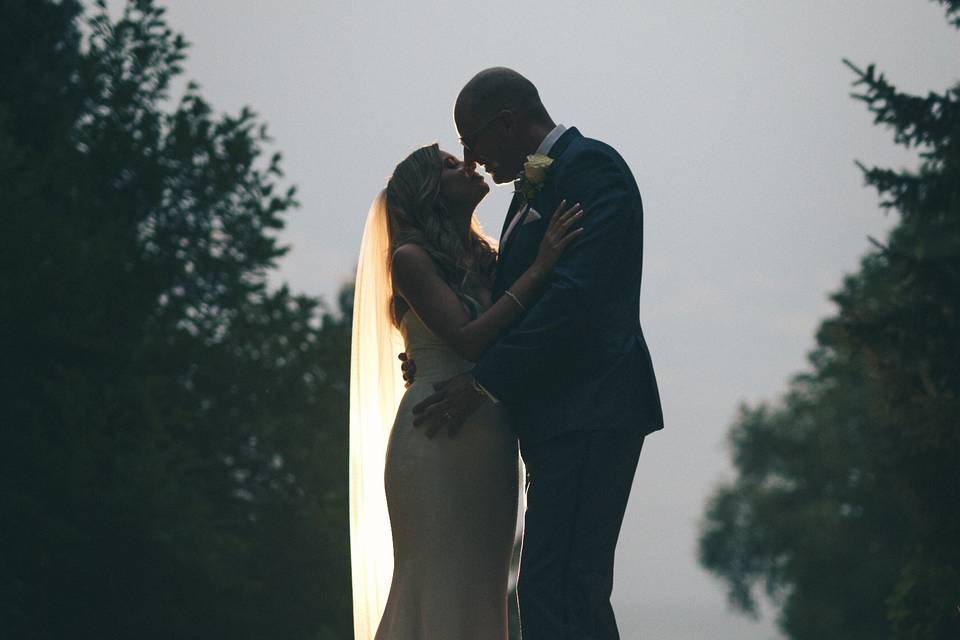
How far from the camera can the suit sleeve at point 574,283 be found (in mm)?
4281

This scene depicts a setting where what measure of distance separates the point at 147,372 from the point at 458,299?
39.5ft

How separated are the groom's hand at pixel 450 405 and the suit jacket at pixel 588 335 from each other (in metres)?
0.30

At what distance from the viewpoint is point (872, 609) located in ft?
109

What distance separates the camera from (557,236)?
447 cm

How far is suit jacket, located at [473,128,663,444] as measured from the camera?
429 centimetres

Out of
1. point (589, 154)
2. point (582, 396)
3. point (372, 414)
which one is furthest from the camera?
point (372, 414)

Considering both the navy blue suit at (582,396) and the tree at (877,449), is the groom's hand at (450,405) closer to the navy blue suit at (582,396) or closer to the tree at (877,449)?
the navy blue suit at (582,396)

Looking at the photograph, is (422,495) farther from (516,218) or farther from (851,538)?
(851,538)

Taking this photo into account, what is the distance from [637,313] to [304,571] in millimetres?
15286

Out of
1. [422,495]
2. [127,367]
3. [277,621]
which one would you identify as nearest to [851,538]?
[277,621]

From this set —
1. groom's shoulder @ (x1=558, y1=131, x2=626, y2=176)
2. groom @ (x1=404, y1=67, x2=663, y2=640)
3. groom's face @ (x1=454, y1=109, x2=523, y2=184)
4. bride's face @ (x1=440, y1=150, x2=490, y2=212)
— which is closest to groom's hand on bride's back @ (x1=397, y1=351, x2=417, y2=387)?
groom @ (x1=404, y1=67, x2=663, y2=640)

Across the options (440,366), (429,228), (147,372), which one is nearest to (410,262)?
(429,228)

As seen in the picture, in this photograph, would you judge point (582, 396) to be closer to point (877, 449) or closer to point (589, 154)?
point (589, 154)

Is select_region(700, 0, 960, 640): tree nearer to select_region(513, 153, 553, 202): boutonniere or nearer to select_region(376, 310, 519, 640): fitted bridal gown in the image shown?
select_region(376, 310, 519, 640): fitted bridal gown
